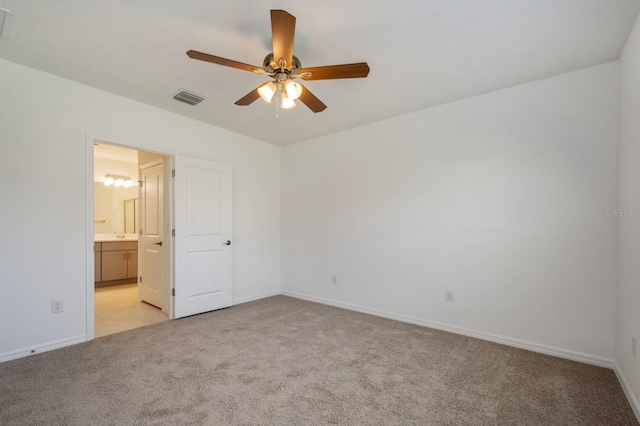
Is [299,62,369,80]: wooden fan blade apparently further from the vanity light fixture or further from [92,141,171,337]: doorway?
the vanity light fixture

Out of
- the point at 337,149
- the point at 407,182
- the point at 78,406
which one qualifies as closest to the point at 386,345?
the point at 407,182

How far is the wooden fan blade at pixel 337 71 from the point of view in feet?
6.53

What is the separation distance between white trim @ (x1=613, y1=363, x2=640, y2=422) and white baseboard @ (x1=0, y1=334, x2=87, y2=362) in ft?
14.8

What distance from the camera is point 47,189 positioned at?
2.78 metres

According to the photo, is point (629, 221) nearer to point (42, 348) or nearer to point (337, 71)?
point (337, 71)

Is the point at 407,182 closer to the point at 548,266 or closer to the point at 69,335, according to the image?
the point at 548,266

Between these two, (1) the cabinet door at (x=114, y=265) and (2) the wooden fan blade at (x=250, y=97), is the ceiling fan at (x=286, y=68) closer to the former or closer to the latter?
(2) the wooden fan blade at (x=250, y=97)

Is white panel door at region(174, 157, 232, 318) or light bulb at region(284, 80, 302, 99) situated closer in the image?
light bulb at region(284, 80, 302, 99)

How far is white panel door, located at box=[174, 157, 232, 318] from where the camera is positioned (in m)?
3.76

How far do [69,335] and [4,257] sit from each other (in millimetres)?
921

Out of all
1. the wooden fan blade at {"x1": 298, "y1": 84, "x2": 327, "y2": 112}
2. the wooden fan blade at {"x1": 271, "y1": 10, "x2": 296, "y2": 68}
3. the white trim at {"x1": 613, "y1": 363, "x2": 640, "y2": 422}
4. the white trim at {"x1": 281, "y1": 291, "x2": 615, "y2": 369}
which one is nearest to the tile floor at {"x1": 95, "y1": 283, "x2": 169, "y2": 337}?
the white trim at {"x1": 281, "y1": 291, "x2": 615, "y2": 369}

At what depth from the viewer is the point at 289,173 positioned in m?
5.05

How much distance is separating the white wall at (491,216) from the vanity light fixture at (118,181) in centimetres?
467

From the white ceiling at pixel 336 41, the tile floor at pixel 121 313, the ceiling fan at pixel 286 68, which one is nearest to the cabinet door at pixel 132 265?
the tile floor at pixel 121 313
